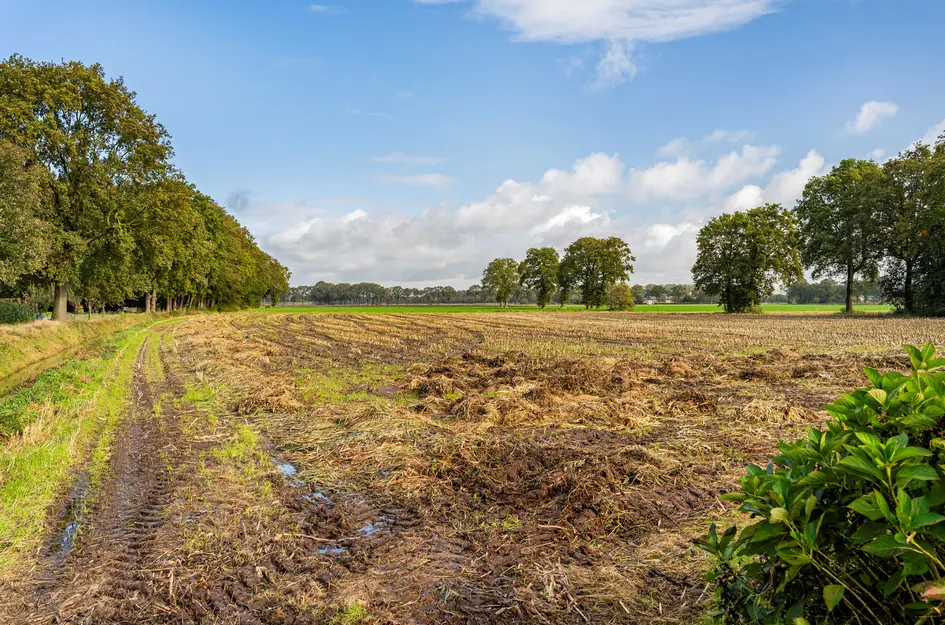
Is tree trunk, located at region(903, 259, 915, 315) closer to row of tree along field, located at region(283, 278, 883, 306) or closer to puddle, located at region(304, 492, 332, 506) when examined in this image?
puddle, located at region(304, 492, 332, 506)

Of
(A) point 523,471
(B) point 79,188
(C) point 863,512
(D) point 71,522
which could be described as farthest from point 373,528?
(B) point 79,188

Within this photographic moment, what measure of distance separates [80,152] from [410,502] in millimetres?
37730

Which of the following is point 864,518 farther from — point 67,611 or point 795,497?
point 67,611

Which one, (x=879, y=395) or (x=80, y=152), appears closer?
(x=879, y=395)

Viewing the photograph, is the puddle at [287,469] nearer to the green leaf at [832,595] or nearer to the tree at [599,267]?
the green leaf at [832,595]

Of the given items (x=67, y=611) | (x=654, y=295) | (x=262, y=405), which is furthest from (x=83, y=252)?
(x=654, y=295)

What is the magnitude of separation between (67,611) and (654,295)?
193 m

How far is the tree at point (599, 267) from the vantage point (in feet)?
293

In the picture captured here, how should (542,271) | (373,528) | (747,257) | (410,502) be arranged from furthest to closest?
(542,271), (747,257), (410,502), (373,528)

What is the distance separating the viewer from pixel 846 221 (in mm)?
45531

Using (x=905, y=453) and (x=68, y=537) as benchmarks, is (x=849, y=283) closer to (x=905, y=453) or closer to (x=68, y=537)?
(x=905, y=453)

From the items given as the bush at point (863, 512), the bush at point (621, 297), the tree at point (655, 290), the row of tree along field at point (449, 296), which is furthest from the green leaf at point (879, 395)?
the tree at point (655, 290)

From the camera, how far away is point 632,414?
32.4 ft

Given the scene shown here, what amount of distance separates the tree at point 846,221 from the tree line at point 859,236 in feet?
0.25
